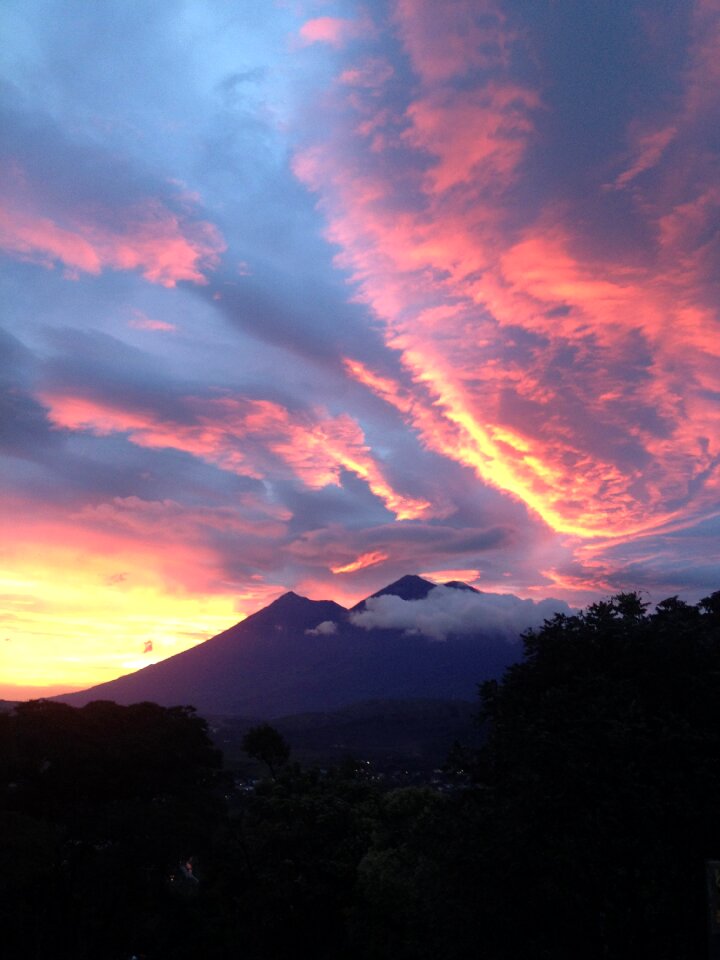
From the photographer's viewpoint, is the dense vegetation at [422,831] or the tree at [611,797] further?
the dense vegetation at [422,831]

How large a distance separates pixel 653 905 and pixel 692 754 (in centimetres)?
308

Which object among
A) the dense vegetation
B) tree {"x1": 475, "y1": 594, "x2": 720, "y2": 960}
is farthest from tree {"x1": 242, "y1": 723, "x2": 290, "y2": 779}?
tree {"x1": 475, "y1": 594, "x2": 720, "y2": 960}

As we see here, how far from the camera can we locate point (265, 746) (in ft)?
138

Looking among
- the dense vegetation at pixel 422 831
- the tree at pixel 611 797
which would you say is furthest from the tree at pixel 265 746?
the tree at pixel 611 797

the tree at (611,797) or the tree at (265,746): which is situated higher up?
the tree at (611,797)

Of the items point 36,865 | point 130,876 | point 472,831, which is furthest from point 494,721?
point 130,876

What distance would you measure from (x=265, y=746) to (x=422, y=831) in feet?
89.5

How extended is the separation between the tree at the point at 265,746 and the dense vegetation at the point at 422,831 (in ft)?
16.3

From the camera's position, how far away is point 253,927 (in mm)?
26094

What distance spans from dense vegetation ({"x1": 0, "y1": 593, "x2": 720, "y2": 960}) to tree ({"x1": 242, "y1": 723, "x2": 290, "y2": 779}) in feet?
16.3

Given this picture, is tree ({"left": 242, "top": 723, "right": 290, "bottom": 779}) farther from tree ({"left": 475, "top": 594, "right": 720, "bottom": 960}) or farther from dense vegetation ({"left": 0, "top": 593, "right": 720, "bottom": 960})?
tree ({"left": 475, "top": 594, "right": 720, "bottom": 960})

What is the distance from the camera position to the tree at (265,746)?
41.9 meters

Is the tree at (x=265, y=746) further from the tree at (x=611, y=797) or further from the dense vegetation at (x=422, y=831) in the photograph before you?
the tree at (x=611, y=797)

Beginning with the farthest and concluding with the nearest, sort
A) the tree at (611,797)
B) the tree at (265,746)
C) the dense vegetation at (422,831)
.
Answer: the tree at (265,746) < the dense vegetation at (422,831) < the tree at (611,797)
